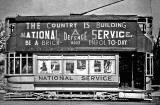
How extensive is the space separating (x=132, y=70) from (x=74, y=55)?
337 centimetres

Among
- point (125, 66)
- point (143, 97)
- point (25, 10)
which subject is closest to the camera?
point (143, 97)

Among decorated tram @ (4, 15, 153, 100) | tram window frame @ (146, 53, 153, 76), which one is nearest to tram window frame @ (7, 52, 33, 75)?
decorated tram @ (4, 15, 153, 100)

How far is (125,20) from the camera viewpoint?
21562mm

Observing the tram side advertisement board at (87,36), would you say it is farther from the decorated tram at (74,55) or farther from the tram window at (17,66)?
the tram window at (17,66)

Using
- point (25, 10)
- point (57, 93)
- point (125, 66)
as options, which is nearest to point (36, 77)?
point (57, 93)

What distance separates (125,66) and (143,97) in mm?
2388

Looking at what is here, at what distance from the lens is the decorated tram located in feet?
70.5

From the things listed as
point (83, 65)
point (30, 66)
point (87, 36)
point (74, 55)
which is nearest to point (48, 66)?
point (30, 66)

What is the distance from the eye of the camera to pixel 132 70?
73.8ft

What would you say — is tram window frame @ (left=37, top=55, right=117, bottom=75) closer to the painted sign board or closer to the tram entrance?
the painted sign board

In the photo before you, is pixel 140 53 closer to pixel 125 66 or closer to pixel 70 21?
pixel 125 66

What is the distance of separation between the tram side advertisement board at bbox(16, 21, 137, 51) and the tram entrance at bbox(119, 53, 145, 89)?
1.21 meters

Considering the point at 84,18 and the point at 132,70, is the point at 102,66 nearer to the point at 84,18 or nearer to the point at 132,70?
the point at 132,70

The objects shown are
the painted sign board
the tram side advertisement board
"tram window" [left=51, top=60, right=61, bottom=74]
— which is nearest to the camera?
the painted sign board
